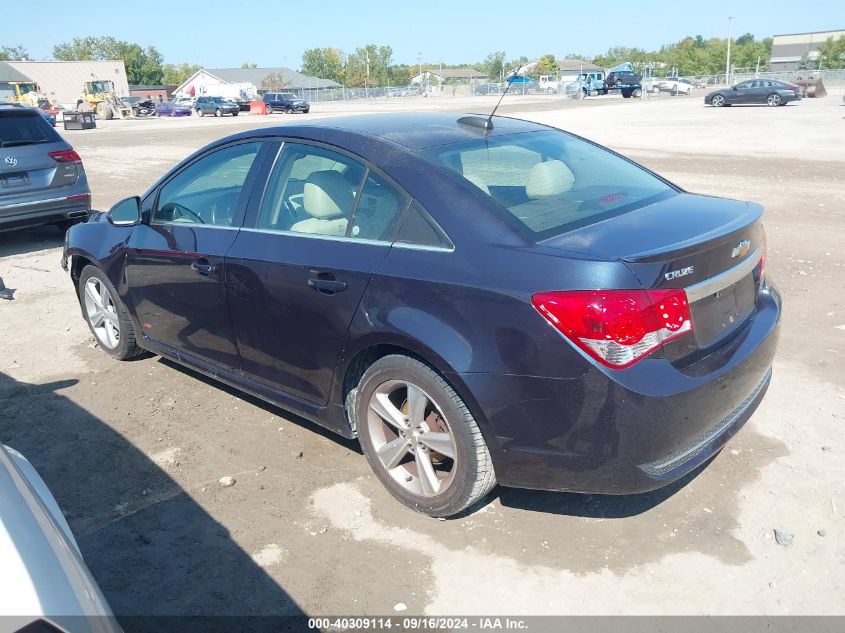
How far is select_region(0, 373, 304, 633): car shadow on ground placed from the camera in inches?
114

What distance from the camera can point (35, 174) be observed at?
349 inches

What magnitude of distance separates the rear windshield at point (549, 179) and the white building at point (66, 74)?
104 metres

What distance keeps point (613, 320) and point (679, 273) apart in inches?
13.8

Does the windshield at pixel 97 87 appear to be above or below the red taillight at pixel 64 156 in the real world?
above

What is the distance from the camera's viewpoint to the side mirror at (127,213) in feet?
15.4

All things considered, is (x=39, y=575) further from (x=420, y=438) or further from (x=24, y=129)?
(x=24, y=129)

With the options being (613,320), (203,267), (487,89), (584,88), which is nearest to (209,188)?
(203,267)

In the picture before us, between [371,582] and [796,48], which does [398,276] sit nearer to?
[371,582]

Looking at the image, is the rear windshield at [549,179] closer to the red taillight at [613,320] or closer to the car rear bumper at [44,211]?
the red taillight at [613,320]

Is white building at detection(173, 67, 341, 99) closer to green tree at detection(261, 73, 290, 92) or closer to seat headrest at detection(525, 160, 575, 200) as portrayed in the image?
green tree at detection(261, 73, 290, 92)

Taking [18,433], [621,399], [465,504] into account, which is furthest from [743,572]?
[18,433]

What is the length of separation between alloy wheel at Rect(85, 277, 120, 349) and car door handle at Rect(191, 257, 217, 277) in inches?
51.8

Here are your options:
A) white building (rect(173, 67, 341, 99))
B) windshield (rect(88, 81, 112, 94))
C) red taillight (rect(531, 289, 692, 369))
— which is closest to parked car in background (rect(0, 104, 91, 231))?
red taillight (rect(531, 289, 692, 369))

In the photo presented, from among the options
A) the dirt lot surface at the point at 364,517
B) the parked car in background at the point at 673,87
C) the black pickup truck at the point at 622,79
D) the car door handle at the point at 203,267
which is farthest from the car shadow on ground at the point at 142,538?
the parked car in background at the point at 673,87
